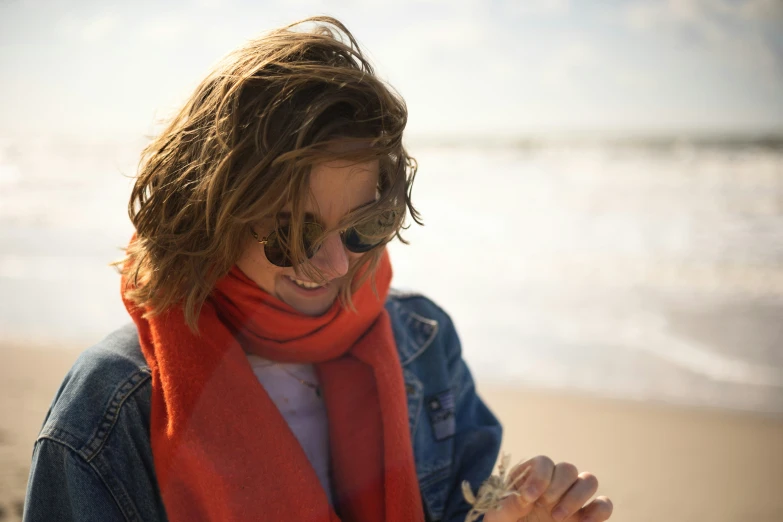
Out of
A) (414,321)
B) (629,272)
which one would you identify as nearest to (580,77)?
(629,272)

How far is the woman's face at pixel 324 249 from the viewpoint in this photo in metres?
1.45

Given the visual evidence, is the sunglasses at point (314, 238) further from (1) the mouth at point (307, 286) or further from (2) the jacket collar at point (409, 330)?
(2) the jacket collar at point (409, 330)

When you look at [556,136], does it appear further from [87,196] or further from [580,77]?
[87,196]

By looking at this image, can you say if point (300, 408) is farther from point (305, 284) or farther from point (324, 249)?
point (324, 249)

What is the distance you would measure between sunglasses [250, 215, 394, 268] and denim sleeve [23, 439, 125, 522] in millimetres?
Result: 593

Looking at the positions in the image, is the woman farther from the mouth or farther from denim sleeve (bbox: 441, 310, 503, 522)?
denim sleeve (bbox: 441, 310, 503, 522)

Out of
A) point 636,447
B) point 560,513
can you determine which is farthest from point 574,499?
point 636,447

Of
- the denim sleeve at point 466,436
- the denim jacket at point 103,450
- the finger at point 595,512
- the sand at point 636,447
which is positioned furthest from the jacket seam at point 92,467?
the sand at point 636,447

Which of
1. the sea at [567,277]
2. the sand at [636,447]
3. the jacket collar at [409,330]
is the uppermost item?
the jacket collar at [409,330]

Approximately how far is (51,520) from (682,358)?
4.90 metres

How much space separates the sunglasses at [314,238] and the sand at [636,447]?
2.90 metres

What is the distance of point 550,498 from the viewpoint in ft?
4.76

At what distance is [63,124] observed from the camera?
23172mm

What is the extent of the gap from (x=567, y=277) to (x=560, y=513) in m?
5.66
